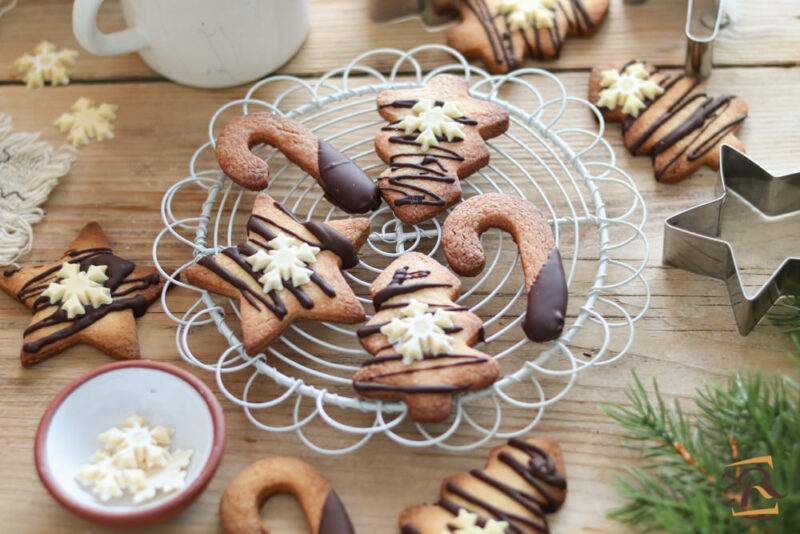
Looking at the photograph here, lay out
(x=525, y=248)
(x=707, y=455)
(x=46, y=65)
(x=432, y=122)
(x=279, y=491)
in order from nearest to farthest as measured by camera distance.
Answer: (x=707, y=455) → (x=279, y=491) → (x=525, y=248) → (x=432, y=122) → (x=46, y=65)

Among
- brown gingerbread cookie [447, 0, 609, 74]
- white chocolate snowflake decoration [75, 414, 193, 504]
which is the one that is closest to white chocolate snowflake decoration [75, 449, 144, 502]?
white chocolate snowflake decoration [75, 414, 193, 504]

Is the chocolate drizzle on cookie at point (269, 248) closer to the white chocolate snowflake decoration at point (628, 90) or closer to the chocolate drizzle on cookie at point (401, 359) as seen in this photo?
the chocolate drizzle on cookie at point (401, 359)

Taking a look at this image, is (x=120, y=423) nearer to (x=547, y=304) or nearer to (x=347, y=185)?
(x=347, y=185)

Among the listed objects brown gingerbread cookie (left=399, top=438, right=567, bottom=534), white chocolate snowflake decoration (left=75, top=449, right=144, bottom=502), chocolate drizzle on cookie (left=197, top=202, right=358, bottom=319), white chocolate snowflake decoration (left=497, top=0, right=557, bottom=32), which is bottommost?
brown gingerbread cookie (left=399, top=438, right=567, bottom=534)

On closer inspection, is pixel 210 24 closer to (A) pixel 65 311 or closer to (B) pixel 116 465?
(A) pixel 65 311

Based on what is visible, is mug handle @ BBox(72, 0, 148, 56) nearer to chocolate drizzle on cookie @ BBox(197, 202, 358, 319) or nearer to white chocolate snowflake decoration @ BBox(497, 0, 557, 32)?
chocolate drizzle on cookie @ BBox(197, 202, 358, 319)

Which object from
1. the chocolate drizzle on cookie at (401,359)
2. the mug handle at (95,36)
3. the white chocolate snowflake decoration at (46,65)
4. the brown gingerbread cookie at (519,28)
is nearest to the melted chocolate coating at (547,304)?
the chocolate drizzle on cookie at (401,359)

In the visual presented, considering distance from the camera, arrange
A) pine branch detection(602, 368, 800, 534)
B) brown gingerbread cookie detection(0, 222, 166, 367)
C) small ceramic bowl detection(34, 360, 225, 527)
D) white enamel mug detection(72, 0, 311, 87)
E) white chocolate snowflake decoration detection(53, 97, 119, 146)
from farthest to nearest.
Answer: white chocolate snowflake decoration detection(53, 97, 119, 146), white enamel mug detection(72, 0, 311, 87), brown gingerbread cookie detection(0, 222, 166, 367), small ceramic bowl detection(34, 360, 225, 527), pine branch detection(602, 368, 800, 534)

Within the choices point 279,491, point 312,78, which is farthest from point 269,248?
point 312,78
